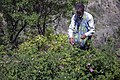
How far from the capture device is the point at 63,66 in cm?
593

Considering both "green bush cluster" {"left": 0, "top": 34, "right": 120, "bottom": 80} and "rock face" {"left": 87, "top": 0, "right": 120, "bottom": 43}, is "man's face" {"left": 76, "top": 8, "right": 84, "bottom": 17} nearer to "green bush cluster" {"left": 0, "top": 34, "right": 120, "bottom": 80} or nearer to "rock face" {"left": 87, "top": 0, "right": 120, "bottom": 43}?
"green bush cluster" {"left": 0, "top": 34, "right": 120, "bottom": 80}

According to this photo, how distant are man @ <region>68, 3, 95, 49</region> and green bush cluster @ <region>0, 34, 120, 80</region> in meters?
0.39

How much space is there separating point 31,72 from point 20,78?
0.72 ft

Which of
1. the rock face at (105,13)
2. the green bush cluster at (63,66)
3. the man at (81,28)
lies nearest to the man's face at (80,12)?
the man at (81,28)

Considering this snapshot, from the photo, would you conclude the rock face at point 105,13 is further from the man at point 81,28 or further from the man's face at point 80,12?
the man's face at point 80,12

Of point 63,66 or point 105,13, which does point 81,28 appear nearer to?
point 63,66

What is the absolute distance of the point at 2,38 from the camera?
1020cm

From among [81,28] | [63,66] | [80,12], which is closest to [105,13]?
[81,28]

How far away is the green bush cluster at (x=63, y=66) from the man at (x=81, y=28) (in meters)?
0.39

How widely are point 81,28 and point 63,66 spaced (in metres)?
1.03

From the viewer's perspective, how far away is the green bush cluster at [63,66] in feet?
18.8

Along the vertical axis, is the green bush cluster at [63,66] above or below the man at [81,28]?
below

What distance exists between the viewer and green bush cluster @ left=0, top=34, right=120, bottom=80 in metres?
5.72

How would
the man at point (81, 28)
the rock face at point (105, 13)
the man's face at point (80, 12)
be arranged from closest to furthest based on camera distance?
the man's face at point (80, 12) → the man at point (81, 28) → the rock face at point (105, 13)
